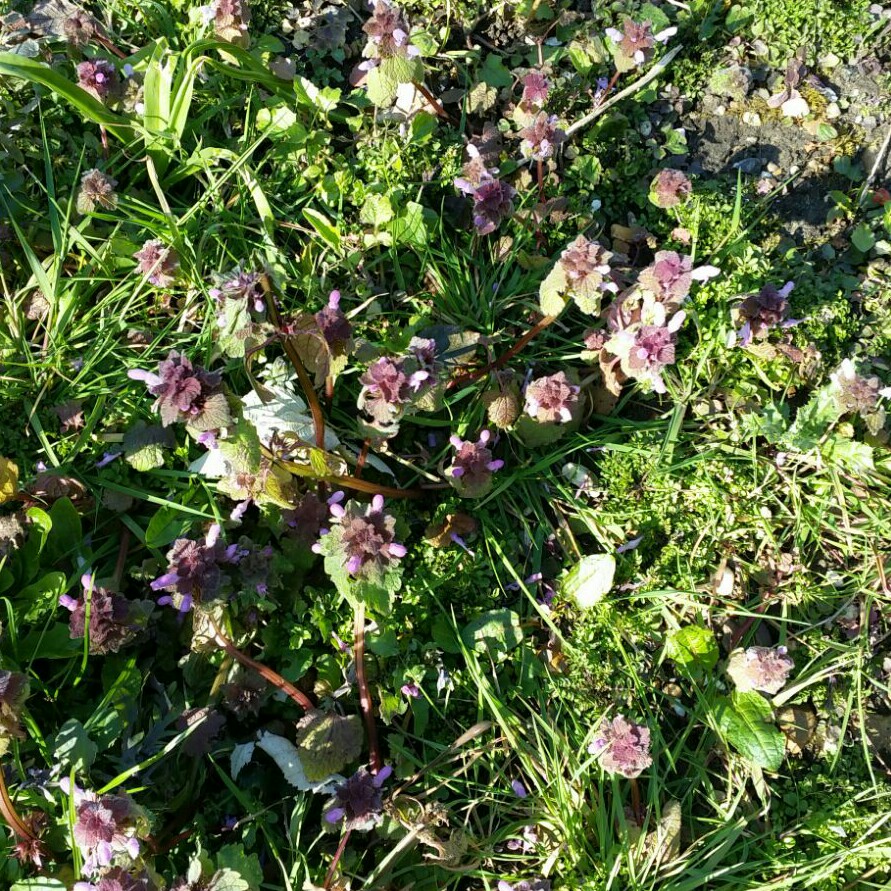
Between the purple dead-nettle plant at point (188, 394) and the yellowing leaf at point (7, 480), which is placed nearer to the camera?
the purple dead-nettle plant at point (188, 394)

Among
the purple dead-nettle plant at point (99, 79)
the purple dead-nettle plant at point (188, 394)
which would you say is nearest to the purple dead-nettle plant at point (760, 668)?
the purple dead-nettle plant at point (188, 394)

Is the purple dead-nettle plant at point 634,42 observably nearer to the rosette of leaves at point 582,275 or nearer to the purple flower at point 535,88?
the purple flower at point 535,88

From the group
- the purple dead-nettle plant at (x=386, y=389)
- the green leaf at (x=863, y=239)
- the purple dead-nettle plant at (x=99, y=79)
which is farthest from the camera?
the green leaf at (x=863, y=239)

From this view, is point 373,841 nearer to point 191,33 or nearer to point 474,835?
point 474,835

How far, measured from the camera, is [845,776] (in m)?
2.51

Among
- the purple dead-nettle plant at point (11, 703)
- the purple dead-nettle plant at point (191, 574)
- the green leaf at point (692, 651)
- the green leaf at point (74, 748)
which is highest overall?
the purple dead-nettle plant at point (191, 574)

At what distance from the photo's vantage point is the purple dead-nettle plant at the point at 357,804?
83.4 inches

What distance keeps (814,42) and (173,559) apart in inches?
126

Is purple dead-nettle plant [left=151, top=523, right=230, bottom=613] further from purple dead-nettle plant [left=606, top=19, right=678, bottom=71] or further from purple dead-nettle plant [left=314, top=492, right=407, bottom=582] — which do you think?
purple dead-nettle plant [left=606, top=19, right=678, bottom=71]

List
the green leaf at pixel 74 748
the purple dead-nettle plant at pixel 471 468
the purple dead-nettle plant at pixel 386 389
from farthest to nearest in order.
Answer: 1. the purple dead-nettle plant at pixel 471 468
2. the purple dead-nettle plant at pixel 386 389
3. the green leaf at pixel 74 748

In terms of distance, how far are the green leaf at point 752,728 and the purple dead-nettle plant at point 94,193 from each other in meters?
2.52

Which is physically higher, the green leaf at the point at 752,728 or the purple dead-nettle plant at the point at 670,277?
the purple dead-nettle plant at the point at 670,277

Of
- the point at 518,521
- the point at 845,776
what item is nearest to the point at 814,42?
the point at 518,521

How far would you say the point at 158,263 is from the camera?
2627 millimetres
